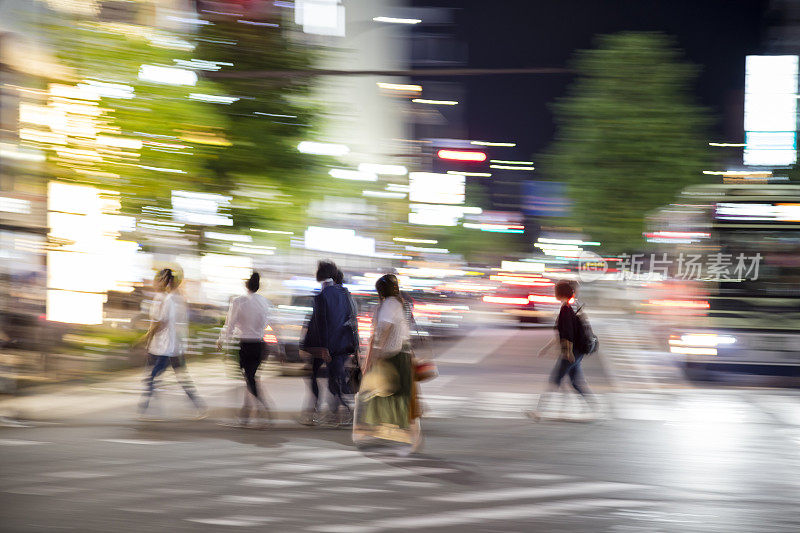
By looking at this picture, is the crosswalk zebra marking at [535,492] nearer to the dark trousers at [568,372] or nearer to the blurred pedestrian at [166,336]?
the dark trousers at [568,372]

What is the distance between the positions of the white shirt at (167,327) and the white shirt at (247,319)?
0.66 meters

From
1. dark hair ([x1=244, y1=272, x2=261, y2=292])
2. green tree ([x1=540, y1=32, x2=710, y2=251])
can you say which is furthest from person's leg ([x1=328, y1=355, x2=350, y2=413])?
green tree ([x1=540, y1=32, x2=710, y2=251])

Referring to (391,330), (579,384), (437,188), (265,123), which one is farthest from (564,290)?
(437,188)

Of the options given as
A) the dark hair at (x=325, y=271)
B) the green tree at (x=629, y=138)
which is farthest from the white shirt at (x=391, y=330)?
the green tree at (x=629, y=138)

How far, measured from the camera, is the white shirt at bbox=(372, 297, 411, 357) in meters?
9.27

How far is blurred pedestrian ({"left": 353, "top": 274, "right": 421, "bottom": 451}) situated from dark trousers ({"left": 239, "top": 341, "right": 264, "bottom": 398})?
68.7 inches

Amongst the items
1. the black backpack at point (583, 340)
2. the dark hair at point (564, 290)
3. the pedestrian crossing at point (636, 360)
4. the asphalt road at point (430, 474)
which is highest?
the dark hair at point (564, 290)

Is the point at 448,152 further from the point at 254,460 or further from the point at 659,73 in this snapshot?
the point at 254,460

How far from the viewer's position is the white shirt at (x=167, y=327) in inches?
428

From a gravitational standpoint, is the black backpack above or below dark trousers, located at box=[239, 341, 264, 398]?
above

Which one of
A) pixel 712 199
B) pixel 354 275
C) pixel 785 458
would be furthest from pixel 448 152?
pixel 785 458

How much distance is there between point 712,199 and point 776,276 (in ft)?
5.48

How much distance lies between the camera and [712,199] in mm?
16328

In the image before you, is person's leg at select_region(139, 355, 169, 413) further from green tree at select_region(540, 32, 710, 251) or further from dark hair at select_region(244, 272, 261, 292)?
green tree at select_region(540, 32, 710, 251)
